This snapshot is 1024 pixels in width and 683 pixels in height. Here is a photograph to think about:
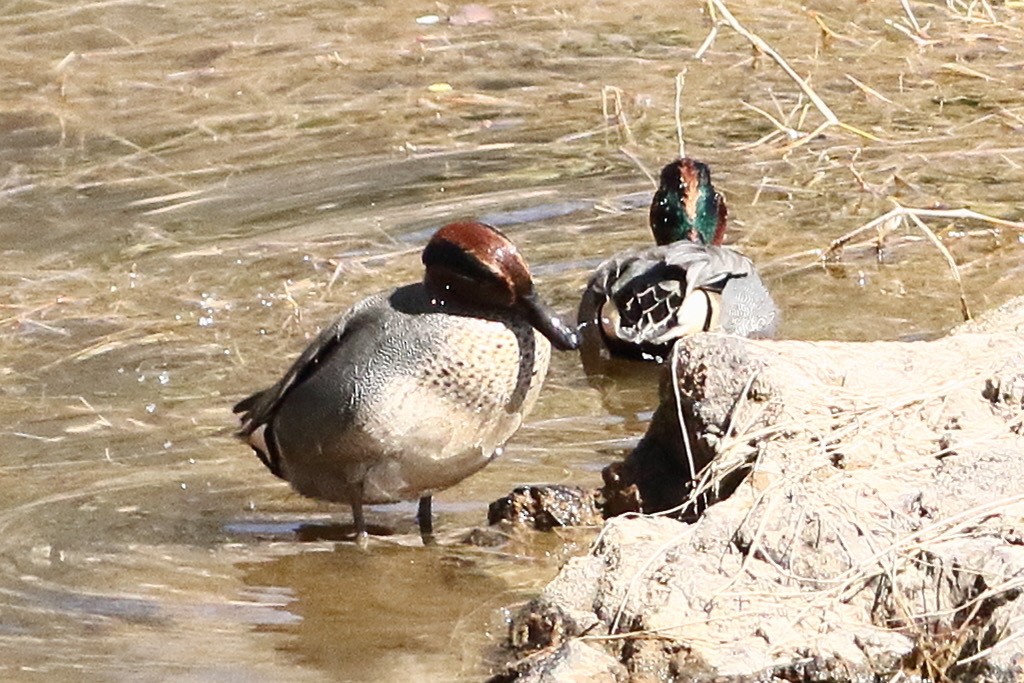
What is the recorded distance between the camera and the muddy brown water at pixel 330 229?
4867 millimetres

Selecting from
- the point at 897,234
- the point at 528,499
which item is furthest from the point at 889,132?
the point at 528,499

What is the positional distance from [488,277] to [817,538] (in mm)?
1430

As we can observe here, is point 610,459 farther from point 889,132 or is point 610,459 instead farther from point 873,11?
point 873,11

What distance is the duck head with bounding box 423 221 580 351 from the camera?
16.5 ft

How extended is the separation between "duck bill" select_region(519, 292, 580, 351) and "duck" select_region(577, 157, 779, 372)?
6.92 feet

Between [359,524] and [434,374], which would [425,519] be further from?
[434,374]

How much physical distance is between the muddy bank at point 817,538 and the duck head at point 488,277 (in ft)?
1.83

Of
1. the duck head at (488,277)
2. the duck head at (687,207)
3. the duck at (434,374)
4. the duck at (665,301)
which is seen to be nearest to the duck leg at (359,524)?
the duck at (434,374)

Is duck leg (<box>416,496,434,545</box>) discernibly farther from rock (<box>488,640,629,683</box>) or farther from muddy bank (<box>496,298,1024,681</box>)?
rock (<box>488,640,629,683</box>)

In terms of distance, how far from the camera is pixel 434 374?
502cm

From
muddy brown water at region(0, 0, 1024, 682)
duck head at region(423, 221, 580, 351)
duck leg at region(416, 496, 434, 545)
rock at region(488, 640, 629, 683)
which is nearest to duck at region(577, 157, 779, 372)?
muddy brown water at region(0, 0, 1024, 682)

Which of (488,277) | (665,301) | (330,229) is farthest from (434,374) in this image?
(330,229)

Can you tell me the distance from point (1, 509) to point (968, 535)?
2834mm

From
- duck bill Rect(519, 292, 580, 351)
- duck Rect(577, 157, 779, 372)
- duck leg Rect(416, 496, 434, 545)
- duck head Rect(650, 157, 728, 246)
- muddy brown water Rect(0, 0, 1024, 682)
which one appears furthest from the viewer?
duck head Rect(650, 157, 728, 246)
